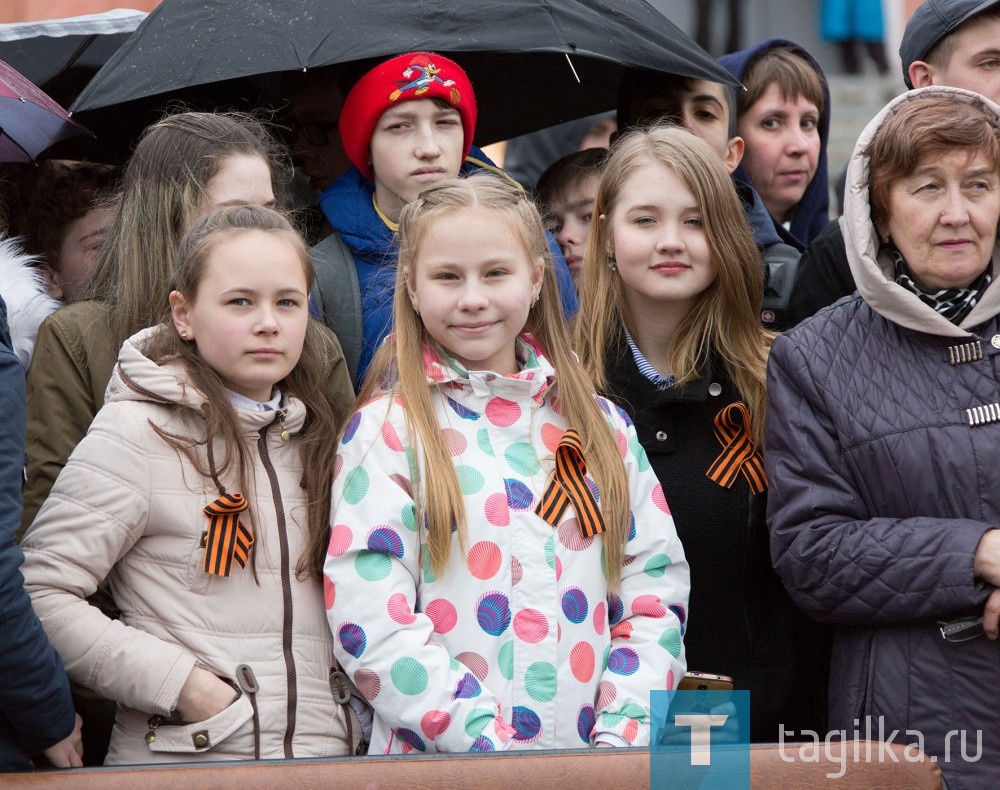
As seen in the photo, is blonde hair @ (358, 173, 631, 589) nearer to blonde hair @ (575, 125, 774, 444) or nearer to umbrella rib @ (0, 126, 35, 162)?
blonde hair @ (575, 125, 774, 444)

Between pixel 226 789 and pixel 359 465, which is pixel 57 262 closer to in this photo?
pixel 359 465

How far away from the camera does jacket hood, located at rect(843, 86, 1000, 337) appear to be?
3150mm

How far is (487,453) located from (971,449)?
1.10 metres

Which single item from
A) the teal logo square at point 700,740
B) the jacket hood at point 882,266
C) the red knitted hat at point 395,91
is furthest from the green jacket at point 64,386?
the jacket hood at point 882,266

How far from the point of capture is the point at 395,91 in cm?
397

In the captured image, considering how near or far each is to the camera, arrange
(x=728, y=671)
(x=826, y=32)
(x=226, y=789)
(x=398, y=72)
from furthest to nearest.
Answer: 1. (x=826, y=32)
2. (x=398, y=72)
3. (x=728, y=671)
4. (x=226, y=789)

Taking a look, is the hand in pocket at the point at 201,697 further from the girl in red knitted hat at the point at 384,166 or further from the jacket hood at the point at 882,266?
the jacket hood at the point at 882,266

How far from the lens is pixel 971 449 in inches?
119

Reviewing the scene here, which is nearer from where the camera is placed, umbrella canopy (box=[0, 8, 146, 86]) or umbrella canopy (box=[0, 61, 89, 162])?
umbrella canopy (box=[0, 61, 89, 162])

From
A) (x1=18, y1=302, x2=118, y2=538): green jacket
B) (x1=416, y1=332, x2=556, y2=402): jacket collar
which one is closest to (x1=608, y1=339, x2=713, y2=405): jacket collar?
(x1=416, y1=332, x2=556, y2=402): jacket collar

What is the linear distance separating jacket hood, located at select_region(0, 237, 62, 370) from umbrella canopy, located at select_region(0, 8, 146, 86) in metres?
1.32

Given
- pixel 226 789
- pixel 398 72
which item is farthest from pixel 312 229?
pixel 226 789

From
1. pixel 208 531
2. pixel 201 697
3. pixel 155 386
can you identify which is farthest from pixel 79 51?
pixel 201 697

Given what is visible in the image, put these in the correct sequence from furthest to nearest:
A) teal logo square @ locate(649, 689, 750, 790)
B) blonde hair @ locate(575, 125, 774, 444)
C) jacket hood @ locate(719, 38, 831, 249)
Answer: jacket hood @ locate(719, 38, 831, 249) → blonde hair @ locate(575, 125, 774, 444) → teal logo square @ locate(649, 689, 750, 790)
